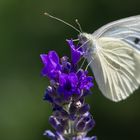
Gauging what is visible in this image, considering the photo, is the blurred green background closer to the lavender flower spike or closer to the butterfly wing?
the butterfly wing

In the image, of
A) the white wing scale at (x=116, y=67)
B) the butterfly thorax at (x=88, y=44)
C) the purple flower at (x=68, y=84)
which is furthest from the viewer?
the white wing scale at (x=116, y=67)

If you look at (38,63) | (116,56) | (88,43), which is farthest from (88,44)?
(38,63)

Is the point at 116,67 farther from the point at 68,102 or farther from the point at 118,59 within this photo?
the point at 68,102

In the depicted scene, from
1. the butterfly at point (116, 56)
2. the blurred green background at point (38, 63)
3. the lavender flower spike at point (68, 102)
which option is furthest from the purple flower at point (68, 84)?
the blurred green background at point (38, 63)

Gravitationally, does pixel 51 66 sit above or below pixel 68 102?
above

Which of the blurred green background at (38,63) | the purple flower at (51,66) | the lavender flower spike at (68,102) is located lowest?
the lavender flower spike at (68,102)

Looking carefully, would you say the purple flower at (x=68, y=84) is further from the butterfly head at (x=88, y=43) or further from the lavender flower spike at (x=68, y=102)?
the butterfly head at (x=88, y=43)

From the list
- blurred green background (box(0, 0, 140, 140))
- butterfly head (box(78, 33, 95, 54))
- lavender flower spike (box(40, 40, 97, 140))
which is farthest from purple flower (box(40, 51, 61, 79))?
blurred green background (box(0, 0, 140, 140))

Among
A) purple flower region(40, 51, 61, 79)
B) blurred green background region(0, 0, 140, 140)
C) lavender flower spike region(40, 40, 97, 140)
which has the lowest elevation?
lavender flower spike region(40, 40, 97, 140)
